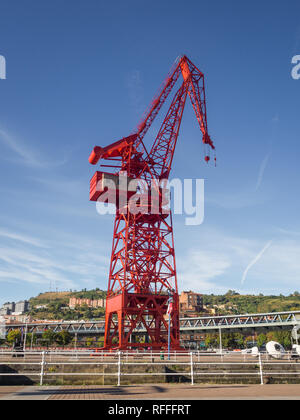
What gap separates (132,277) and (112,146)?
58.8 ft

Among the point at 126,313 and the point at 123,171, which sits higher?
the point at 123,171

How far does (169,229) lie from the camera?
4750 centimetres

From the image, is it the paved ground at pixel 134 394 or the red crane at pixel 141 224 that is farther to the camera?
the red crane at pixel 141 224

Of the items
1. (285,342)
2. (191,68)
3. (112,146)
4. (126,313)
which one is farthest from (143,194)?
(285,342)

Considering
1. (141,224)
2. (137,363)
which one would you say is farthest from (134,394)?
(141,224)

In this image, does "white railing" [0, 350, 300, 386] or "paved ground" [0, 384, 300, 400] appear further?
"white railing" [0, 350, 300, 386]

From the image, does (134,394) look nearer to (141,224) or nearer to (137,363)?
(137,363)

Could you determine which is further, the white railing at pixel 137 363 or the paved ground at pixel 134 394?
the white railing at pixel 137 363

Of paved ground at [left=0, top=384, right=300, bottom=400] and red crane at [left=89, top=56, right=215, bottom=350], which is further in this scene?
red crane at [left=89, top=56, right=215, bottom=350]

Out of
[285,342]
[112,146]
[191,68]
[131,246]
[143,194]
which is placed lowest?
[285,342]
